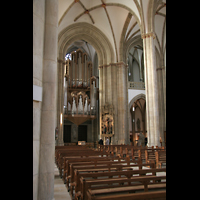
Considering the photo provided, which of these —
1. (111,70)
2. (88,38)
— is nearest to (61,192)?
(111,70)

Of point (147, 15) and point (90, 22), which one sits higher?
point (90, 22)

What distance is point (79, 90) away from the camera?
23375 mm

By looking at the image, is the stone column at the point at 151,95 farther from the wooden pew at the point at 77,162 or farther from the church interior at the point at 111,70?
the wooden pew at the point at 77,162

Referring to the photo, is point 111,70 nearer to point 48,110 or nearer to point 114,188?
point 48,110

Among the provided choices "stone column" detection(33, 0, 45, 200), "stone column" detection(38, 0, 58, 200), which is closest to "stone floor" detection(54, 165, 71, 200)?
"stone column" detection(38, 0, 58, 200)

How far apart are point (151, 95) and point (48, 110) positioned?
1046 centimetres

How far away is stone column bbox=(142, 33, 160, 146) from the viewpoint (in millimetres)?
13148

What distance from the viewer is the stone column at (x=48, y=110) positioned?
12.4ft

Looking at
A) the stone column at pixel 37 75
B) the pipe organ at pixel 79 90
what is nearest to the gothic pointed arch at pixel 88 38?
the pipe organ at pixel 79 90
